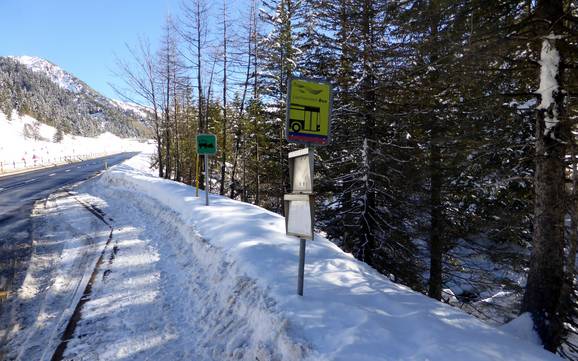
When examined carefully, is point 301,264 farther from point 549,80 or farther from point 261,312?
point 549,80

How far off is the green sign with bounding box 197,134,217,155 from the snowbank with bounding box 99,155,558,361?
4.47 metres

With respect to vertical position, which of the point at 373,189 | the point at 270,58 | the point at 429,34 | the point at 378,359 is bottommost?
the point at 378,359

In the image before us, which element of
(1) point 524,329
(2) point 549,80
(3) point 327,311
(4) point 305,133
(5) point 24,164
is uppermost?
(2) point 549,80

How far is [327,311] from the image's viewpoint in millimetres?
4234

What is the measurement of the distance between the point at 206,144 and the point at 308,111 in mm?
7921

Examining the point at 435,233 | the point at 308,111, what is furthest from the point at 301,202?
the point at 435,233

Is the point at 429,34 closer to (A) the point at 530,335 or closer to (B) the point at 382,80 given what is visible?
(B) the point at 382,80

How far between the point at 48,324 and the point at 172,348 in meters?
2.13

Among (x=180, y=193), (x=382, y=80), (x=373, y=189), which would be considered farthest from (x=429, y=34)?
(x=180, y=193)

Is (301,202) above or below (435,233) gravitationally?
above

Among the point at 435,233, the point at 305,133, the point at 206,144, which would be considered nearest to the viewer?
the point at 305,133

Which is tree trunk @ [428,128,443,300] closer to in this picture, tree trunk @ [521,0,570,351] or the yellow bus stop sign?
tree trunk @ [521,0,570,351]

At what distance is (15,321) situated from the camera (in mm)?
5242

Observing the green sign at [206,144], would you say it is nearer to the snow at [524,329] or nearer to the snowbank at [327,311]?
the snowbank at [327,311]
